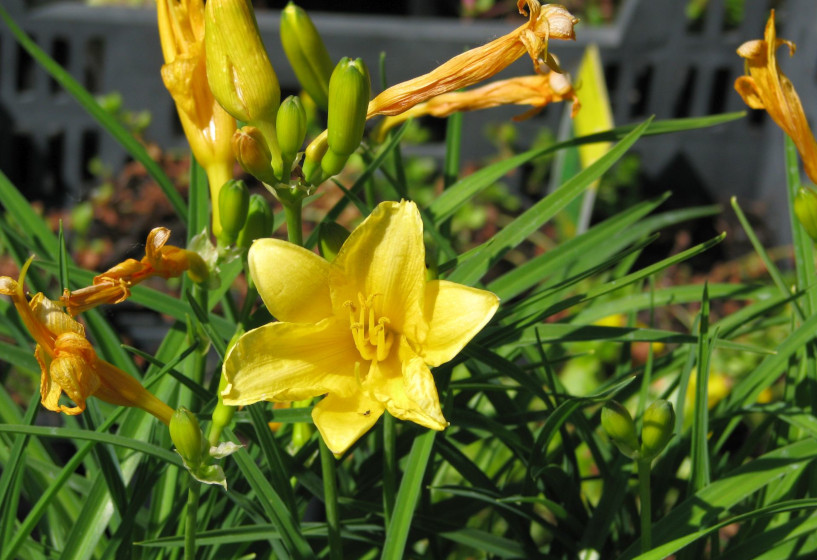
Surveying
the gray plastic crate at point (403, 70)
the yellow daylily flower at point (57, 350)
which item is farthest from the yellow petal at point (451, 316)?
the gray plastic crate at point (403, 70)

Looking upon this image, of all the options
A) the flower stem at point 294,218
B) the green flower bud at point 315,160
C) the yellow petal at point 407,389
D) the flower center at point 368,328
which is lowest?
the yellow petal at point 407,389

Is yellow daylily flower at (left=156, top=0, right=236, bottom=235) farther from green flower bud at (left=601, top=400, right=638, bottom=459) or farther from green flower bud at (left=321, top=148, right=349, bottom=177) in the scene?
green flower bud at (left=601, top=400, right=638, bottom=459)

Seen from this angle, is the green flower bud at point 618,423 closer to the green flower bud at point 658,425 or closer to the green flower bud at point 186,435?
the green flower bud at point 658,425

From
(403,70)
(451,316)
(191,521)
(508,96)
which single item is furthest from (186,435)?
(403,70)

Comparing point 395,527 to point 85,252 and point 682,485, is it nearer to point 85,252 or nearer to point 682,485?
point 682,485

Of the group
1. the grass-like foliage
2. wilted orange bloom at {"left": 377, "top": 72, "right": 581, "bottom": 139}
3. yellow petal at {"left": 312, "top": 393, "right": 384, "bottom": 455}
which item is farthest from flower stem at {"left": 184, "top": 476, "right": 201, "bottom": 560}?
wilted orange bloom at {"left": 377, "top": 72, "right": 581, "bottom": 139}

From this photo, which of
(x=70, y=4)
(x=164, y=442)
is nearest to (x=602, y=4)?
(x=70, y=4)

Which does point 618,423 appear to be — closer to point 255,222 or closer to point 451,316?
point 451,316
